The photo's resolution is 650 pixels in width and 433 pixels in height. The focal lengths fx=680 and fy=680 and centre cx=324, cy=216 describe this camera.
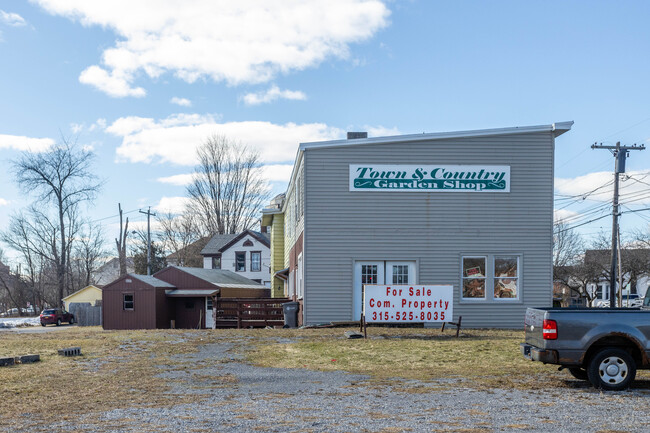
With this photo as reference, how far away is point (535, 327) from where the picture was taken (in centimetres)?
1070

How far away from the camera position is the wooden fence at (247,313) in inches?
1072

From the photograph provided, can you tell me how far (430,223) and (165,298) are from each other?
2450 centimetres

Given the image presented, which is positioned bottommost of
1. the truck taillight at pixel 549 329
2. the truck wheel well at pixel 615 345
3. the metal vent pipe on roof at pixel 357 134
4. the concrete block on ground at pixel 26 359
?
the concrete block on ground at pixel 26 359

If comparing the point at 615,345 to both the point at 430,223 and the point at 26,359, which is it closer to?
the point at 26,359

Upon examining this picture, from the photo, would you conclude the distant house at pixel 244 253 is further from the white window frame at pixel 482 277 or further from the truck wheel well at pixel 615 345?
the truck wheel well at pixel 615 345

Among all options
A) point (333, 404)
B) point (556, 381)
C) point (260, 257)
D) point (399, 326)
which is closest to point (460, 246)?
point (399, 326)

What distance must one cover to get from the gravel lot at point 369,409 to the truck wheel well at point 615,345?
1.59ft

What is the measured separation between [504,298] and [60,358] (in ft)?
48.4

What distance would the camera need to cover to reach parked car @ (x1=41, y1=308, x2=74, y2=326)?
2223 inches

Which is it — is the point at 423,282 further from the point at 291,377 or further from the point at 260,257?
the point at 260,257

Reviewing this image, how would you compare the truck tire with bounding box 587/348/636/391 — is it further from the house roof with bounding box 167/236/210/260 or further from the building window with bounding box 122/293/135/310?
the house roof with bounding box 167/236/210/260

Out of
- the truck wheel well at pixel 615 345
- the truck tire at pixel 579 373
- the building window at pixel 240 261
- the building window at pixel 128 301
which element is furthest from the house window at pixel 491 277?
the building window at pixel 240 261

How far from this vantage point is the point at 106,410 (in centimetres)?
880

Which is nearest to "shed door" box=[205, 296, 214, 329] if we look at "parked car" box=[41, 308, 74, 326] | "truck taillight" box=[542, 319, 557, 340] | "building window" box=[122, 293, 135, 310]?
"building window" box=[122, 293, 135, 310]
